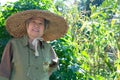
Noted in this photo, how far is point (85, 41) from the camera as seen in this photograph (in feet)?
12.7

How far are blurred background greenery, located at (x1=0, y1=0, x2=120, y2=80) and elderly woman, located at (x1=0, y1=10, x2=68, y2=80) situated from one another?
0.62 m

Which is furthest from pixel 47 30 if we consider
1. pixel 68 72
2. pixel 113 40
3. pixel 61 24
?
pixel 113 40

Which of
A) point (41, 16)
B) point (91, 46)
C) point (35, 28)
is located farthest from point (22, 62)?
point (91, 46)

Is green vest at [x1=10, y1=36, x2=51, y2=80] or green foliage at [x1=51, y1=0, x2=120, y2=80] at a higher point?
green vest at [x1=10, y1=36, x2=51, y2=80]

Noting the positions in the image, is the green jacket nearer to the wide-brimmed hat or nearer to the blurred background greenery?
the wide-brimmed hat

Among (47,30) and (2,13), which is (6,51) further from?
(2,13)

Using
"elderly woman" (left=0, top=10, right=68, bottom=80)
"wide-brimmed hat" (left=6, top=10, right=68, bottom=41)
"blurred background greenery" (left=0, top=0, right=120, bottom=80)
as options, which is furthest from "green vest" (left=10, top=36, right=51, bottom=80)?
"blurred background greenery" (left=0, top=0, right=120, bottom=80)

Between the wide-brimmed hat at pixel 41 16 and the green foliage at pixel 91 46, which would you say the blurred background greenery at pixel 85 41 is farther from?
the wide-brimmed hat at pixel 41 16

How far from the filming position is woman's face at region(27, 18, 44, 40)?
2.43 metres

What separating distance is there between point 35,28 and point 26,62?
0.25m

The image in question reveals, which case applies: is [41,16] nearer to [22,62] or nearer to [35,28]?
[35,28]

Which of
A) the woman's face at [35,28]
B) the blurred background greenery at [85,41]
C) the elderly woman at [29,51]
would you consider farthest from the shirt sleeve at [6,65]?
the blurred background greenery at [85,41]

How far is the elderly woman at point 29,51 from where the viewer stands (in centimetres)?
243

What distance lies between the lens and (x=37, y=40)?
2475mm
